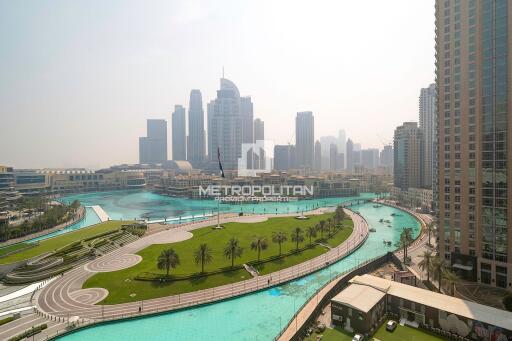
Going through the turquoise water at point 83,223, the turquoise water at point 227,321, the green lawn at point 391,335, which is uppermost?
the green lawn at point 391,335

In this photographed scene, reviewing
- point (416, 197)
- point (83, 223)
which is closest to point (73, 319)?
point (83, 223)

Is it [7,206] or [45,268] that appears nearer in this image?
[45,268]

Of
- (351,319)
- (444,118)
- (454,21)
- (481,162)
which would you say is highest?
(454,21)

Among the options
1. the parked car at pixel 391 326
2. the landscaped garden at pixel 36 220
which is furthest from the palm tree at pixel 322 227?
the landscaped garden at pixel 36 220

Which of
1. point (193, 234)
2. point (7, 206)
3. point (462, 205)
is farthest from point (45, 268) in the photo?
point (7, 206)

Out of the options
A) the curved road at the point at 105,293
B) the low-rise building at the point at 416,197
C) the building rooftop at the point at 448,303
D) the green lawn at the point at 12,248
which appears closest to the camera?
the building rooftop at the point at 448,303

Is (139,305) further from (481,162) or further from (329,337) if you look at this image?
(481,162)

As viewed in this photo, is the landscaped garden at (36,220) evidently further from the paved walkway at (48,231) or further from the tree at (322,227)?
the tree at (322,227)

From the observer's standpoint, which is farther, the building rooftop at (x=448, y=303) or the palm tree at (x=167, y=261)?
the palm tree at (x=167, y=261)
